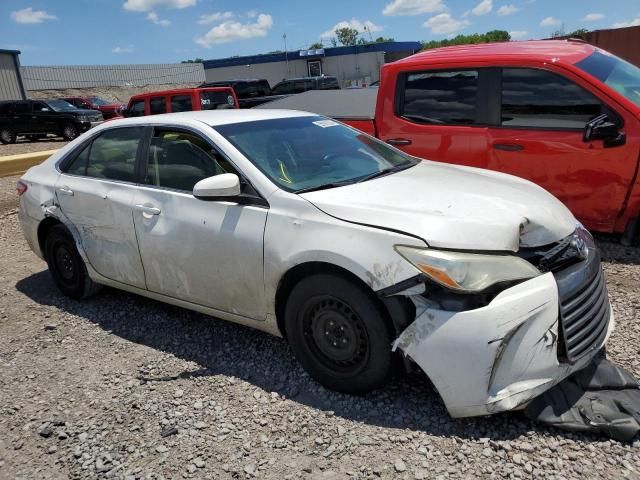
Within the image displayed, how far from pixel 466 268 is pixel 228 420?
4.82 feet

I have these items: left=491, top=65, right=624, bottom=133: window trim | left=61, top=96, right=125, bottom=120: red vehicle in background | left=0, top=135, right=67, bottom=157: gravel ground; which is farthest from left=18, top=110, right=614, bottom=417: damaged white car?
left=61, top=96, right=125, bottom=120: red vehicle in background

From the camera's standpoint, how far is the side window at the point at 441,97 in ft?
16.4

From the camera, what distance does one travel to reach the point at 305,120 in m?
3.96

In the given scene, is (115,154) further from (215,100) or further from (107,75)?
(107,75)

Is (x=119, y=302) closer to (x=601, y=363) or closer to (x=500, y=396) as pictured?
(x=500, y=396)

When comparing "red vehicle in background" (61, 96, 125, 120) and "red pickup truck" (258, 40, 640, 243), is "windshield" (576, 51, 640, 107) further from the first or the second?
"red vehicle in background" (61, 96, 125, 120)

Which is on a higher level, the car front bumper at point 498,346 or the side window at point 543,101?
the side window at point 543,101

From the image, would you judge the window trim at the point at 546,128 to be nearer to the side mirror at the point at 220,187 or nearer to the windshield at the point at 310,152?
the windshield at the point at 310,152

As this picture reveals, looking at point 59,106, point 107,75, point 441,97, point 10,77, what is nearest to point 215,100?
point 441,97

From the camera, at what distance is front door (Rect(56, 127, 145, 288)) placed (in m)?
3.80

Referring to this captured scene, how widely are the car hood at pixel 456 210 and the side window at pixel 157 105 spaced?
10859 millimetres

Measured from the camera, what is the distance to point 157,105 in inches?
513

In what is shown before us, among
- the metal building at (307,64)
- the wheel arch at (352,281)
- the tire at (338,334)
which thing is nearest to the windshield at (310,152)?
the wheel arch at (352,281)

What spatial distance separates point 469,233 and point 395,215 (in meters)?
0.37
